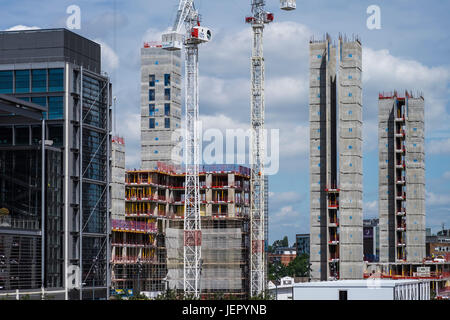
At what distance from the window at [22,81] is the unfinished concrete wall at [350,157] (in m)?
87.8

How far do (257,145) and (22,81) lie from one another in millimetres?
70890

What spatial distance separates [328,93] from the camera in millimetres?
184875

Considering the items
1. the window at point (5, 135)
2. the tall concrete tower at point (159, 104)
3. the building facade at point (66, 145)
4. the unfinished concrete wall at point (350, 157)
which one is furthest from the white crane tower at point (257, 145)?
the window at point (5, 135)

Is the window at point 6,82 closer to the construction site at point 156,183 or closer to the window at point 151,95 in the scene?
the construction site at point 156,183

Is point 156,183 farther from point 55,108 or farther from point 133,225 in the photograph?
point 55,108

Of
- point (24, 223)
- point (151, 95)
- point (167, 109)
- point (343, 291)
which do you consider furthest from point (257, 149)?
point (343, 291)

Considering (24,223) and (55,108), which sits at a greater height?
(55,108)

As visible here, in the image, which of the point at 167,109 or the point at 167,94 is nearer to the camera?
the point at 167,94

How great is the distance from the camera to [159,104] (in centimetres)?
19138

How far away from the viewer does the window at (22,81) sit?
10919 centimetres
